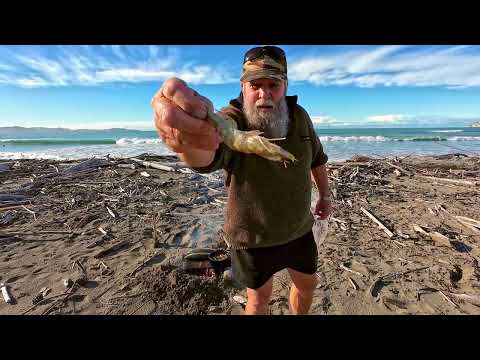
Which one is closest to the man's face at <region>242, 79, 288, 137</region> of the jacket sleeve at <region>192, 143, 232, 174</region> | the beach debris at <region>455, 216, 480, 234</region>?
the jacket sleeve at <region>192, 143, 232, 174</region>

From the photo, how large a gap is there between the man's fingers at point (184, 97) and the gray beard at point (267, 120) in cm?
85

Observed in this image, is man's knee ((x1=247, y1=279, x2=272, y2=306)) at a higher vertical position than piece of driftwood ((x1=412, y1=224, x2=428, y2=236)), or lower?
higher

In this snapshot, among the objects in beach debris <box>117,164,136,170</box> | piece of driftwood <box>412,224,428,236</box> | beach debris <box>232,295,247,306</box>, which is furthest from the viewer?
beach debris <box>117,164,136,170</box>

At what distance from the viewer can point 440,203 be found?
7.35 m

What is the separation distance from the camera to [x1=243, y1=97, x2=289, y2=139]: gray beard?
103 inches

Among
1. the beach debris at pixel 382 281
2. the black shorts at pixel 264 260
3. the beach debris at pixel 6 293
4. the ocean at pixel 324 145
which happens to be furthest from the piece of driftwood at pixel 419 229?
the ocean at pixel 324 145

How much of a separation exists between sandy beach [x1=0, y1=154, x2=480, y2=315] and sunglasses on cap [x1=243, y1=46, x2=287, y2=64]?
2982 millimetres

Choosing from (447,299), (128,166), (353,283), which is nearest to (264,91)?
(353,283)

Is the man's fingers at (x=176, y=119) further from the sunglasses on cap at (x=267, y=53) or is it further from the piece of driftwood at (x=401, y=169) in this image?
the piece of driftwood at (x=401, y=169)

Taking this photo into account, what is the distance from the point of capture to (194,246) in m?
5.55

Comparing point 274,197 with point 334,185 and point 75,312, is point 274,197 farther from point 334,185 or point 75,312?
point 334,185

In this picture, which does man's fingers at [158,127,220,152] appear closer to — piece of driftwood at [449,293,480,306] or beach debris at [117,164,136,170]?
piece of driftwood at [449,293,480,306]

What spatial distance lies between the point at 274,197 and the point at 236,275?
0.85 metres

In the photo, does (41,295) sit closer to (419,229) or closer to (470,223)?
(419,229)
